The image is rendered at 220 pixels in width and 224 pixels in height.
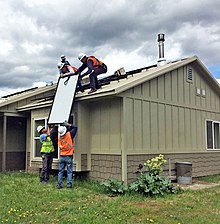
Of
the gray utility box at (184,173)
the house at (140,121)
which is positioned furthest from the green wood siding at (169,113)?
the gray utility box at (184,173)

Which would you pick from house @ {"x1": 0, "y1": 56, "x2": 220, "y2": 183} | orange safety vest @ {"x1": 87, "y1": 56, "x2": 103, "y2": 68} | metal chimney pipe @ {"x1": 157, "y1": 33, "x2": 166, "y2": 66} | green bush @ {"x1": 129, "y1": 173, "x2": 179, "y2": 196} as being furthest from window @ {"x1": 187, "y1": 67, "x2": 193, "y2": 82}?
green bush @ {"x1": 129, "y1": 173, "x2": 179, "y2": 196}

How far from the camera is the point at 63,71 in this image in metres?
10.0

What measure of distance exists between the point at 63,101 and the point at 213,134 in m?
6.14

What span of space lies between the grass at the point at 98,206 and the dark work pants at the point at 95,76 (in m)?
2.93

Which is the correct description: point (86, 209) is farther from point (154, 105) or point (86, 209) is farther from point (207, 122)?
point (207, 122)

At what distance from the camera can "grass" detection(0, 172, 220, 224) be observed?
16.7 ft

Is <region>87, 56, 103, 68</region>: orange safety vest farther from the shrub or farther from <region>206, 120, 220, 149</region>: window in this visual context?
<region>206, 120, 220, 149</region>: window

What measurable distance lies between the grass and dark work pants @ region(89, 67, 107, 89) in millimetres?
2925

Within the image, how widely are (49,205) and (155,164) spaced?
322 centimetres

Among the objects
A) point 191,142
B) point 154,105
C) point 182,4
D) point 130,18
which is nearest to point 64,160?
point 154,105

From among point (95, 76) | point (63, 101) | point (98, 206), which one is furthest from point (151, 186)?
point (95, 76)

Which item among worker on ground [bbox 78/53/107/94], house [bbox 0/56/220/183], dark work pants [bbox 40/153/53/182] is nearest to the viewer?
house [bbox 0/56/220/183]

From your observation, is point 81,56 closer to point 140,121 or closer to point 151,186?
point 140,121

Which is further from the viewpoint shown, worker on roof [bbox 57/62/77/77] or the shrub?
worker on roof [bbox 57/62/77/77]
